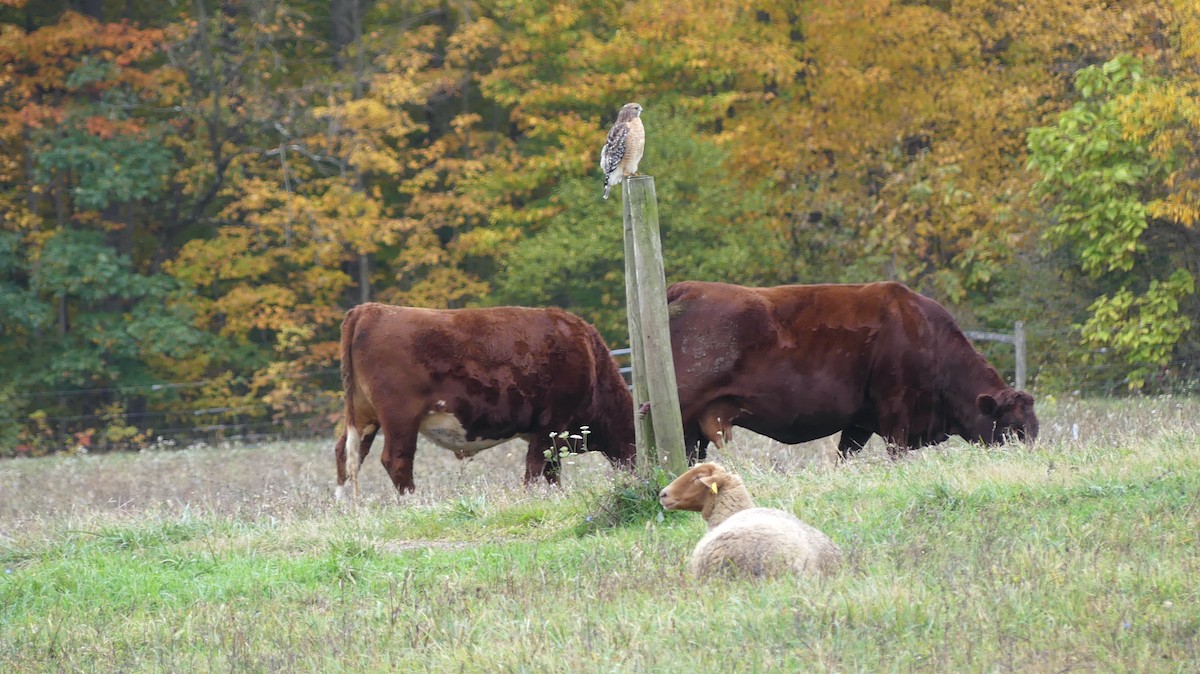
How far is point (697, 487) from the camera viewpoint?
6711 millimetres

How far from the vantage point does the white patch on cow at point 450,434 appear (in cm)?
1190

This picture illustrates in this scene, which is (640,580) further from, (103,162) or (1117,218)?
(103,162)

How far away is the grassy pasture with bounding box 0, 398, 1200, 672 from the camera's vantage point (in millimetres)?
5023

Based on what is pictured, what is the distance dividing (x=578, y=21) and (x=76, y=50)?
987 cm

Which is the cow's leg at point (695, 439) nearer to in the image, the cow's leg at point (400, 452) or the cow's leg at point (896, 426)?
the cow's leg at point (896, 426)

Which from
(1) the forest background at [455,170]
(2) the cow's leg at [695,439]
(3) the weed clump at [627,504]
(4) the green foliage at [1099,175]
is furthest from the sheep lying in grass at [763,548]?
(1) the forest background at [455,170]

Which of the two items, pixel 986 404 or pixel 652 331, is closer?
pixel 652 331

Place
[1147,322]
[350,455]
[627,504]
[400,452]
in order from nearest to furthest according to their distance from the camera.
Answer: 1. [627,504]
2. [400,452]
3. [350,455]
4. [1147,322]

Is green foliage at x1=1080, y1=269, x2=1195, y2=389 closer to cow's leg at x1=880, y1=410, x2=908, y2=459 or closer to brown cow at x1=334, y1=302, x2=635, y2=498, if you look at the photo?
cow's leg at x1=880, y1=410, x2=908, y2=459

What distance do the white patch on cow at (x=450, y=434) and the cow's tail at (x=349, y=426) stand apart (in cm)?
61

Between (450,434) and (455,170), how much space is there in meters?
17.0

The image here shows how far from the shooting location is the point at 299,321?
2798 cm

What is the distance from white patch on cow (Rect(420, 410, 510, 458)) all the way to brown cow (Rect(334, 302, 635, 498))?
0.04 ft

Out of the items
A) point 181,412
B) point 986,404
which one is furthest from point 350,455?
point 181,412
